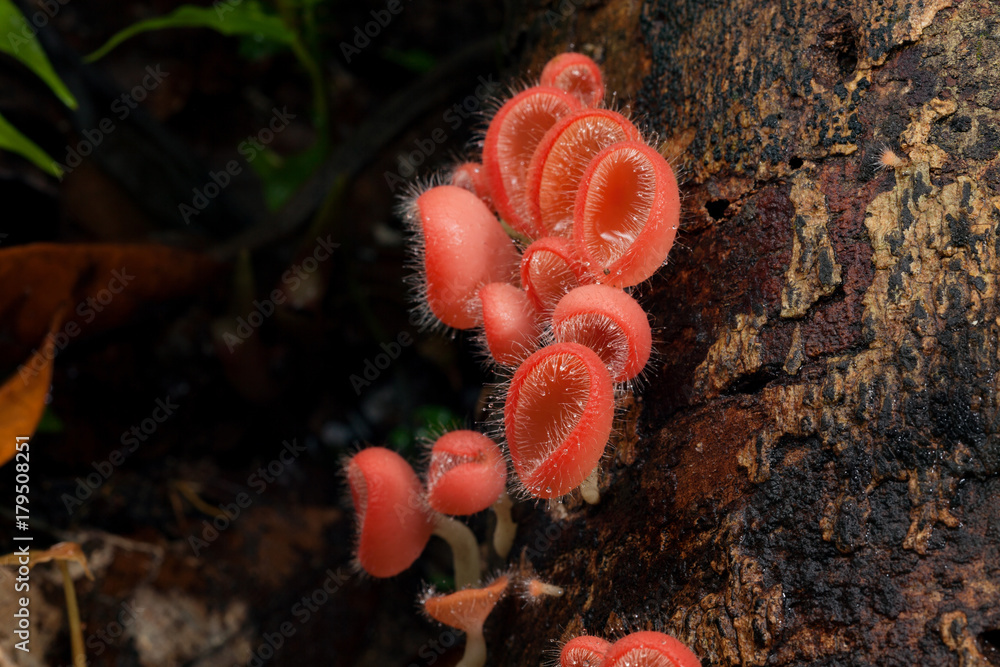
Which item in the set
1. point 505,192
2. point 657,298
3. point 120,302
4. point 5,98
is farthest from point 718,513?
point 5,98

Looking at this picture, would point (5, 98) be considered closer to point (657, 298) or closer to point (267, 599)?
point (267, 599)

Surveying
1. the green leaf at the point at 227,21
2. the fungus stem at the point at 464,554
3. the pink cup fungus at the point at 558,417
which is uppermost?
the green leaf at the point at 227,21

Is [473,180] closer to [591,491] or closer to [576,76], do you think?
[576,76]
